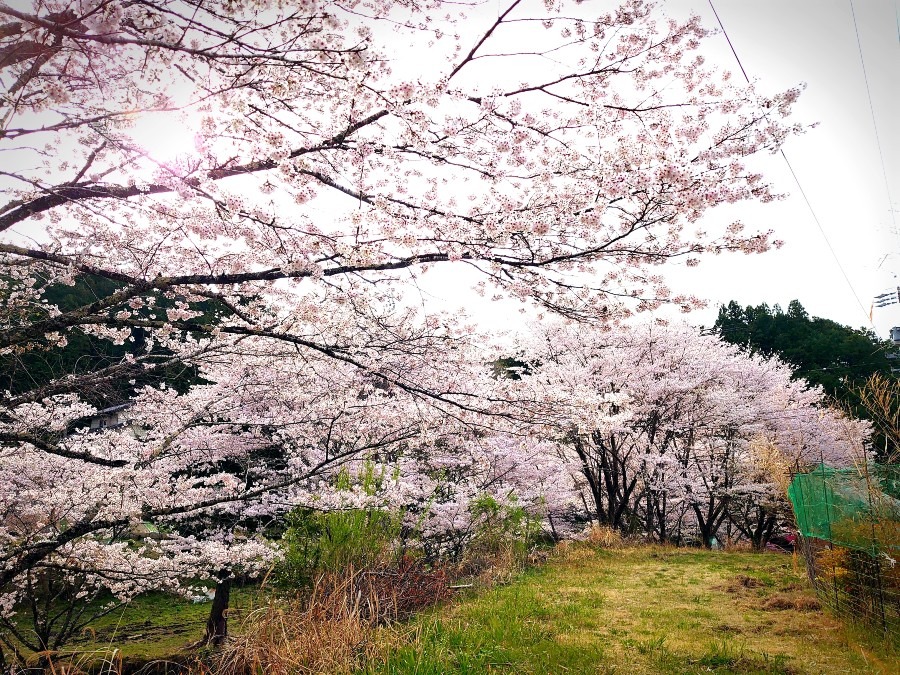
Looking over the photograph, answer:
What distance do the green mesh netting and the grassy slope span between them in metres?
0.87

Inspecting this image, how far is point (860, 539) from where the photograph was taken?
4922 mm

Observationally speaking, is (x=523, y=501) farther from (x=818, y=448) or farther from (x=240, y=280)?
(x=818, y=448)

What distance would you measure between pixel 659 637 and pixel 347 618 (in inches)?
126

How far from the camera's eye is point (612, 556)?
11023mm

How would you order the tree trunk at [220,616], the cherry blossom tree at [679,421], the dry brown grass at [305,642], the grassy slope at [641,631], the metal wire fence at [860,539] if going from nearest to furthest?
the dry brown grass at [305,642], the grassy slope at [641,631], the metal wire fence at [860,539], the tree trunk at [220,616], the cherry blossom tree at [679,421]

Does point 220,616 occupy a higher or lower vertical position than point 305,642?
lower

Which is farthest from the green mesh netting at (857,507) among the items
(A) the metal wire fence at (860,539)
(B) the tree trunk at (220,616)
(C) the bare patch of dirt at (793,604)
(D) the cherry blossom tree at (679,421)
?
(B) the tree trunk at (220,616)

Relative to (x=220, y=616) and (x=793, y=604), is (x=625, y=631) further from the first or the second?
(x=220, y=616)

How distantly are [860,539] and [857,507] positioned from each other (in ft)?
1.00

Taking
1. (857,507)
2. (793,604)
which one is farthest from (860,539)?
(793,604)

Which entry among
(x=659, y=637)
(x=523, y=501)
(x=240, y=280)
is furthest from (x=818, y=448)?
(x=240, y=280)

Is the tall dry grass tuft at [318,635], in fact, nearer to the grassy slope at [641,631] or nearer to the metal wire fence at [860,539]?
the grassy slope at [641,631]

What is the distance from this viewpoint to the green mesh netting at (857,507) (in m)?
4.69

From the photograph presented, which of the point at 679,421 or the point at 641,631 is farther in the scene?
the point at 679,421
